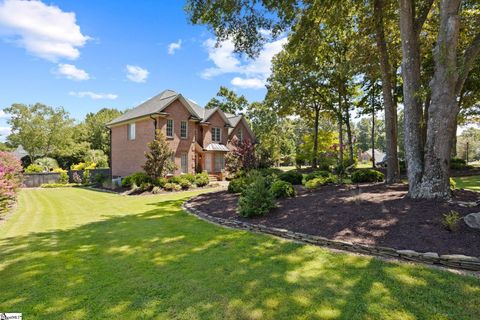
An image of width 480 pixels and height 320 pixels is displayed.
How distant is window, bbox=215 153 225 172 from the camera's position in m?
24.6

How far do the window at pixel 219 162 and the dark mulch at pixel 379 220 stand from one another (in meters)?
15.9

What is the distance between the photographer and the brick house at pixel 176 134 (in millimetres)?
20719

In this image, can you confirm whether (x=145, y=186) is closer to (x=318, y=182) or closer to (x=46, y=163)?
(x=318, y=182)

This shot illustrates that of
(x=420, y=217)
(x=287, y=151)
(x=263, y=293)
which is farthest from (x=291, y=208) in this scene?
(x=287, y=151)

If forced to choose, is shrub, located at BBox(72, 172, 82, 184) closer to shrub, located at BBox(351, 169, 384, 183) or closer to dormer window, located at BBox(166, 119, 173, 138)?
dormer window, located at BBox(166, 119, 173, 138)

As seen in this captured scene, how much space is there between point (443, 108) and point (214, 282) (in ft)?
23.7

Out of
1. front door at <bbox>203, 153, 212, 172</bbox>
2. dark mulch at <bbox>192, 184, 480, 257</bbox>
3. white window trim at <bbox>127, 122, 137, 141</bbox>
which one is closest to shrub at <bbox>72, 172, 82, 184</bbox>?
white window trim at <bbox>127, 122, 137, 141</bbox>

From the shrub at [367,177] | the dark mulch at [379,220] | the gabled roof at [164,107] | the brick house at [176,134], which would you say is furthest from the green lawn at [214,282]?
the gabled roof at [164,107]

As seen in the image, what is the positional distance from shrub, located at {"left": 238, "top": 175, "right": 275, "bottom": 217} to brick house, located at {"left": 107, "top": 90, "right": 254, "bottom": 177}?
13.1 m

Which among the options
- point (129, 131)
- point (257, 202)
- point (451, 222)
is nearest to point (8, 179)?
point (129, 131)

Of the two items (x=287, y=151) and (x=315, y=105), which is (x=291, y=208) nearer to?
(x=315, y=105)

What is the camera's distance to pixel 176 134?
21312 mm

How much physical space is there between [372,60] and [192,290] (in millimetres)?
15346

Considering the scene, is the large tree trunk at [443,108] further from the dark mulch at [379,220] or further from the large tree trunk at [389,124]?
the large tree trunk at [389,124]
